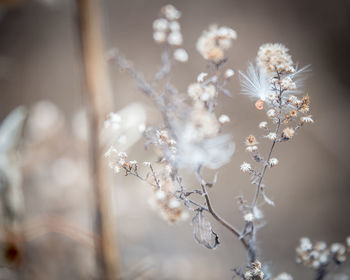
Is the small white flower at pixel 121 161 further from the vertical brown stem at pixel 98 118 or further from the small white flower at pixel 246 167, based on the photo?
the vertical brown stem at pixel 98 118

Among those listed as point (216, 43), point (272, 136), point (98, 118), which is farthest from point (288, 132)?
point (98, 118)

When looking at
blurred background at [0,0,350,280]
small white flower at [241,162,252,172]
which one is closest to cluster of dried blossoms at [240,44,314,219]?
small white flower at [241,162,252,172]

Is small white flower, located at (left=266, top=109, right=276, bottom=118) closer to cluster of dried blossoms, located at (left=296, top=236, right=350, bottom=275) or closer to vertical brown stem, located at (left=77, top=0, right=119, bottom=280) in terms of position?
cluster of dried blossoms, located at (left=296, top=236, right=350, bottom=275)

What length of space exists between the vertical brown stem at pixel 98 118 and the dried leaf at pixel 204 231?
0.35 metres

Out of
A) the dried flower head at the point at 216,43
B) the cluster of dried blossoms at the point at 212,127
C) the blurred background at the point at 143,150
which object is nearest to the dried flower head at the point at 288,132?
the cluster of dried blossoms at the point at 212,127

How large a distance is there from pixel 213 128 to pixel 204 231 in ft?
0.36

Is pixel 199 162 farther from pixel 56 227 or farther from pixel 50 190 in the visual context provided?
pixel 50 190

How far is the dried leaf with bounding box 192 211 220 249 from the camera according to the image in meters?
0.32

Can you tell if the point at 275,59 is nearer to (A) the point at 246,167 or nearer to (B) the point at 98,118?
(A) the point at 246,167

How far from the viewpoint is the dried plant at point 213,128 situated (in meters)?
0.31

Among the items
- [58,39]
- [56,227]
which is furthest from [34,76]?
[56,227]

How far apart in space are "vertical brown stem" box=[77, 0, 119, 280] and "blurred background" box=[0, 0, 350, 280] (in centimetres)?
4

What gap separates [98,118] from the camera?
2.04 feet

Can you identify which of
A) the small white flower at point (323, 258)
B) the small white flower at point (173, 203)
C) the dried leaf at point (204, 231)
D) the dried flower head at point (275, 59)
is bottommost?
the small white flower at point (323, 258)
